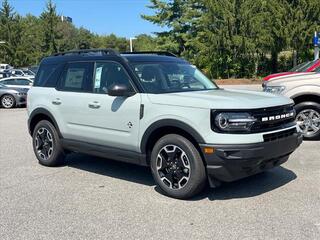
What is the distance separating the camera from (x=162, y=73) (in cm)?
595

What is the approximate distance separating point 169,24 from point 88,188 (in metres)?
39.8

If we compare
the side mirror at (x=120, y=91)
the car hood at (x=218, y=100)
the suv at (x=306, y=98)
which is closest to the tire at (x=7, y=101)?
the suv at (x=306, y=98)

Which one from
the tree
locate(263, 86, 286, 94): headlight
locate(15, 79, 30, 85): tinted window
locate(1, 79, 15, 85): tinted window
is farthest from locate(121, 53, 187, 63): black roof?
the tree

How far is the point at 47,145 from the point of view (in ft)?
23.1

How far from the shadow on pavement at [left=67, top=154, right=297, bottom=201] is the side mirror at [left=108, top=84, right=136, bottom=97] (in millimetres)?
1307

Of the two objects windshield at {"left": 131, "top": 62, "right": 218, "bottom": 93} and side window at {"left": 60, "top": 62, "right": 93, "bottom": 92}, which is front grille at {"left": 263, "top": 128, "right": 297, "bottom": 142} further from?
side window at {"left": 60, "top": 62, "right": 93, "bottom": 92}

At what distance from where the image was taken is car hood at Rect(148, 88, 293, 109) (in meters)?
4.82

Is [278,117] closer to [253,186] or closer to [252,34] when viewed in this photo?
[253,186]

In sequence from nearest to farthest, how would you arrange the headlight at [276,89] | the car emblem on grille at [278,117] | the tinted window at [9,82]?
the car emblem on grille at [278,117]
the headlight at [276,89]
the tinted window at [9,82]

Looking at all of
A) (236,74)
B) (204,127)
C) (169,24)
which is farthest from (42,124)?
(169,24)

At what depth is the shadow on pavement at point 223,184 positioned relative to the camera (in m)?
5.37

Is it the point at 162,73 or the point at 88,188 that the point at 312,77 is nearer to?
the point at 162,73

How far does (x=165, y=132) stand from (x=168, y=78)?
917 mm

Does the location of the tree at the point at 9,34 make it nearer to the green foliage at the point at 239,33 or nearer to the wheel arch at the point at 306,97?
the green foliage at the point at 239,33
